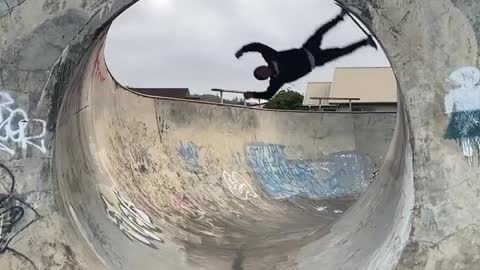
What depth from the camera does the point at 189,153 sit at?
1506 centimetres

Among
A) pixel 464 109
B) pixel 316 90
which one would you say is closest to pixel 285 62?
pixel 464 109

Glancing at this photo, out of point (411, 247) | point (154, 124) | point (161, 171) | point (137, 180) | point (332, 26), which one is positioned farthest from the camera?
point (154, 124)

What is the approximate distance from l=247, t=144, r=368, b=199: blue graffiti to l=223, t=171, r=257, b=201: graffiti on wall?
27.0 inches

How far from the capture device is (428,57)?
536cm

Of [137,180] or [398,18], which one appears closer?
[398,18]

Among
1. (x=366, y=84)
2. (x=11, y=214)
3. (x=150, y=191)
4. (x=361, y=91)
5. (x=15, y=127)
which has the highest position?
(x=366, y=84)

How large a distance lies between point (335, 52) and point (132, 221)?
3514mm

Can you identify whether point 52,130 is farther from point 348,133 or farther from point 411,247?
point 348,133

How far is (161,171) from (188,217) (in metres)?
2.00

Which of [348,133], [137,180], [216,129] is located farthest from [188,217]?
[348,133]

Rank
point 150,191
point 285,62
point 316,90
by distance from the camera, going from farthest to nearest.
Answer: point 316,90
point 150,191
point 285,62

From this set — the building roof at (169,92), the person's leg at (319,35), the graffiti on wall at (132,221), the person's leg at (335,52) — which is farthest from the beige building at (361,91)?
the person's leg at (319,35)

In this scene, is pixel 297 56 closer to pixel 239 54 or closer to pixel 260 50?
pixel 239 54

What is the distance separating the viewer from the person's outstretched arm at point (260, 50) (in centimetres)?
852
